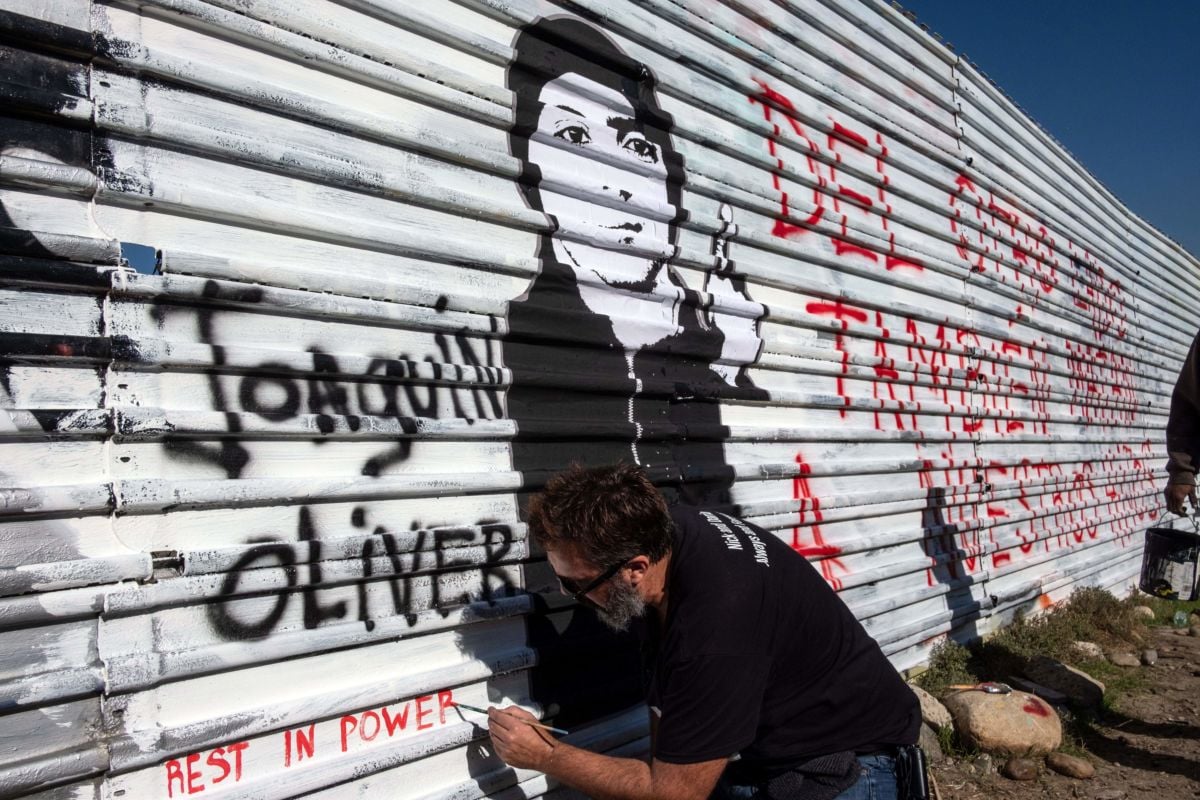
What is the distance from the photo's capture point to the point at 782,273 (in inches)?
164

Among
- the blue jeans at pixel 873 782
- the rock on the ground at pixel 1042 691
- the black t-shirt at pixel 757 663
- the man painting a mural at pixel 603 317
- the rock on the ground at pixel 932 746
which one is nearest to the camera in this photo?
the black t-shirt at pixel 757 663

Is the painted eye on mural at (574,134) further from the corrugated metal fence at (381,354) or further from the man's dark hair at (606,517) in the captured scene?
the man's dark hair at (606,517)

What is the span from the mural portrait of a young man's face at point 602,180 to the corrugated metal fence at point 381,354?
16 millimetres

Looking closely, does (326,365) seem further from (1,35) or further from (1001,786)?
(1001,786)

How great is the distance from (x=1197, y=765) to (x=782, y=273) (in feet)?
11.6

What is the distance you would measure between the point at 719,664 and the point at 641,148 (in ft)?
7.22

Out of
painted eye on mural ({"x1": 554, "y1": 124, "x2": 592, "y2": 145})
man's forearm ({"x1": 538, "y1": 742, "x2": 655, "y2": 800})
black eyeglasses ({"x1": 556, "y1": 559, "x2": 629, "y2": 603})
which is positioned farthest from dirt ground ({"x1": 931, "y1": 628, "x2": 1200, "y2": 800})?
painted eye on mural ({"x1": 554, "y1": 124, "x2": 592, "y2": 145})

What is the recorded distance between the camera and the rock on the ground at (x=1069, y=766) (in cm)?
435

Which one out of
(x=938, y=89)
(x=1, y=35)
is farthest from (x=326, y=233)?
(x=938, y=89)

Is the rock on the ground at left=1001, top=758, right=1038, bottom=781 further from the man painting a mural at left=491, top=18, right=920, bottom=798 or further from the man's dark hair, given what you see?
the man's dark hair

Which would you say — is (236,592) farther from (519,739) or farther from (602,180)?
Answer: (602,180)

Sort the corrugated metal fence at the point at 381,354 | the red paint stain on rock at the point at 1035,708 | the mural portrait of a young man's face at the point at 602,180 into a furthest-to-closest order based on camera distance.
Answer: the red paint stain on rock at the point at 1035,708
the mural portrait of a young man's face at the point at 602,180
the corrugated metal fence at the point at 381,354

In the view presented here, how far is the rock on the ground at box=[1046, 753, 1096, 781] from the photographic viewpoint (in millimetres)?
4348

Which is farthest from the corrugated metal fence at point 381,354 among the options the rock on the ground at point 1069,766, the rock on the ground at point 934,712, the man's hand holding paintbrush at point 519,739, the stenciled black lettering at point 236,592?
the rock on the ground at point 1069,766
